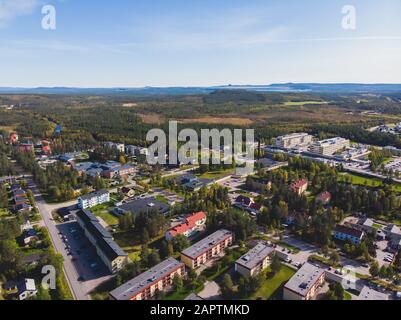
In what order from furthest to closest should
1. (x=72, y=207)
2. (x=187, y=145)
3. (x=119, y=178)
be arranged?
1. (x=187, y=145)
2. (x=119, y=178)
3. (x=72, y=207)

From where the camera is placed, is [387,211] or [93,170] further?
[93,170]

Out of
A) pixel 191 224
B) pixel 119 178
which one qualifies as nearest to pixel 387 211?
pixel 191 224

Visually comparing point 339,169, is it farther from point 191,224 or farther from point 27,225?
point 27,225

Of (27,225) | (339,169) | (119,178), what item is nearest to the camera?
(27,225)

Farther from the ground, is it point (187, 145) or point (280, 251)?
point (187, 145)

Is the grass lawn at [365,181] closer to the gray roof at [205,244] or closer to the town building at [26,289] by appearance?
the gray roof at [205,244]

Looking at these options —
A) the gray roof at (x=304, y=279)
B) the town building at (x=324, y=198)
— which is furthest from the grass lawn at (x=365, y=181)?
the gray roof at (x=304, y=279)
